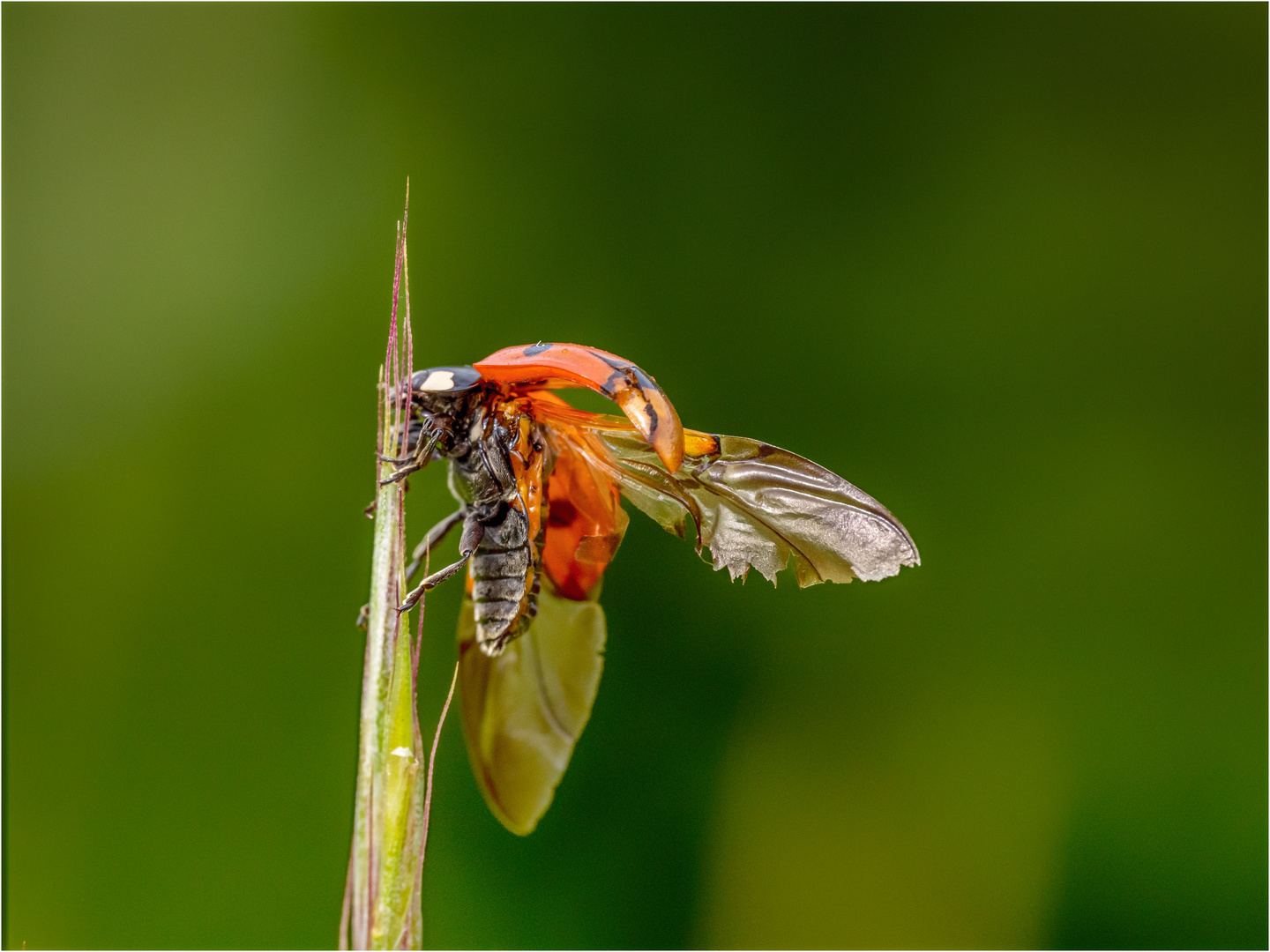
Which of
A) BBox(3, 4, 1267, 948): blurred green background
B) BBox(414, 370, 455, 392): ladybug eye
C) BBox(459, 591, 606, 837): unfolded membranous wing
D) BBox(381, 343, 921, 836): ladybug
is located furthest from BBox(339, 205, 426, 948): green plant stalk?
BBox(3, 4, 1267, 948): blurred green background

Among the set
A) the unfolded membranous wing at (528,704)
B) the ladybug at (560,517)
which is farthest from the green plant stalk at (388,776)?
the unfolded membranous wing at (528,704)

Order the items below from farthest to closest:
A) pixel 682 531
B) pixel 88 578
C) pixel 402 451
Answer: pixel 88 578
pixel 682 531
pixel 402 451

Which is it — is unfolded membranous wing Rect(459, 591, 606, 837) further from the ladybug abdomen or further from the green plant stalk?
the green plant stalk

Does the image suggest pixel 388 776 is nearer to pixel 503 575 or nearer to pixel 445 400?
pixel 503 575

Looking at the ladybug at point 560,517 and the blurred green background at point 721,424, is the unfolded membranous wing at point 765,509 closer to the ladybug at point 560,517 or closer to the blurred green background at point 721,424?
the ladybug at point 560,517

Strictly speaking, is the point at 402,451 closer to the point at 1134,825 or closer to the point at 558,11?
the point at 558,11

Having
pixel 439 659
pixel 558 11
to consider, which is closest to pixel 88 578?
pixel 439 659
